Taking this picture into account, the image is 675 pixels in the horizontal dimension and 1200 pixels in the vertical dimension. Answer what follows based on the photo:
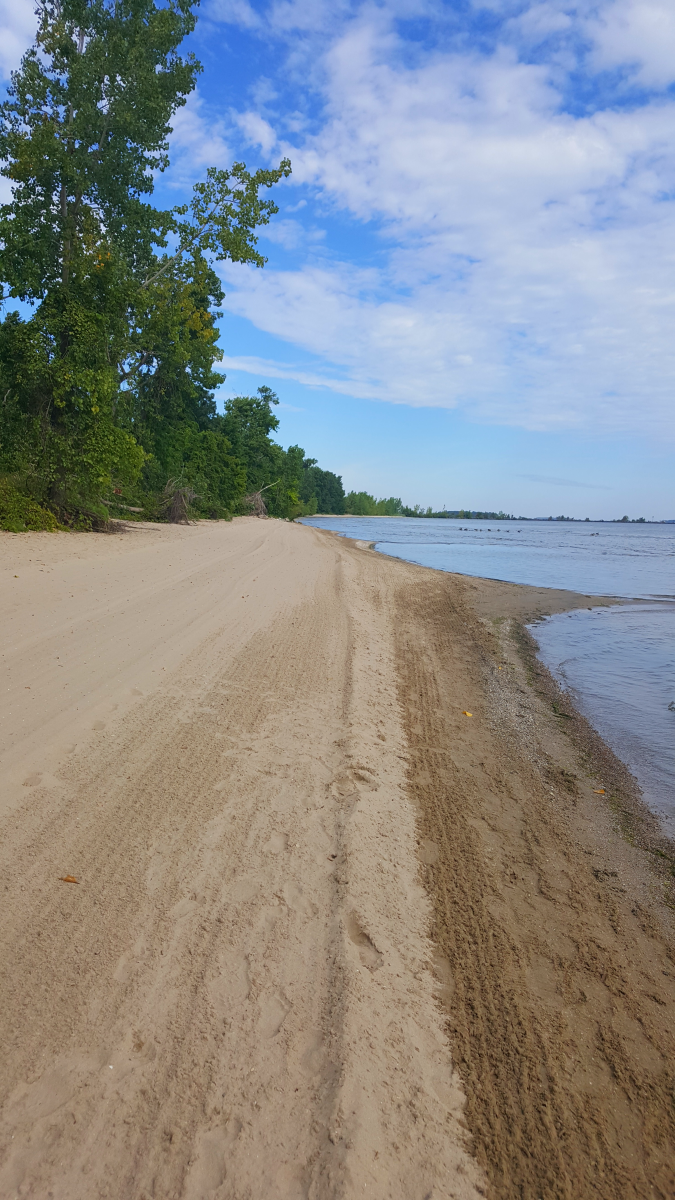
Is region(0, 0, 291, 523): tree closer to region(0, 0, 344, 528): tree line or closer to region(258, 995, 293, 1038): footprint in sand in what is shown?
region(0, 0, 344, 528): tree line

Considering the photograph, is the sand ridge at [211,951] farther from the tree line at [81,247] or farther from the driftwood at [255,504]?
the driftwood at [255,504]

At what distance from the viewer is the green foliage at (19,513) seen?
13289mm

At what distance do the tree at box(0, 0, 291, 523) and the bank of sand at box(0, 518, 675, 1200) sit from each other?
34.2ft

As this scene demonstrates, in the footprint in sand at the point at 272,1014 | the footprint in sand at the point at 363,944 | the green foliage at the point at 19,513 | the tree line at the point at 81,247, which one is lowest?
the footprint in sand at the point at 363,944

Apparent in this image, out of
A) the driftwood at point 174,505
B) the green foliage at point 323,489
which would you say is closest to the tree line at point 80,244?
the driftwood at point 174,505

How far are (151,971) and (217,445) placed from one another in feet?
113

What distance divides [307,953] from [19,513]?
44.5 ft

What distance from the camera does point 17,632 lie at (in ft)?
20.6

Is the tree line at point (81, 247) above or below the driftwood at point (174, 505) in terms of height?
above

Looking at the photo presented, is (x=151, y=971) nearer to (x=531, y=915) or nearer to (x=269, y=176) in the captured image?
(x=531, y=915)

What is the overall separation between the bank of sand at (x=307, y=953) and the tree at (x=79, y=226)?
411 inches

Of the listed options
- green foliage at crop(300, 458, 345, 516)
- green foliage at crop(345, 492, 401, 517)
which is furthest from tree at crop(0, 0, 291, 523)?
green foliage at crop(345, 492, 401, 517)

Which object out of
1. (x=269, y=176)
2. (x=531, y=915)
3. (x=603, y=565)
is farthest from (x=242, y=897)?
(x=603, y=565)

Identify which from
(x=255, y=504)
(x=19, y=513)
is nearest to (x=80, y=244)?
(x=19, y=513)
